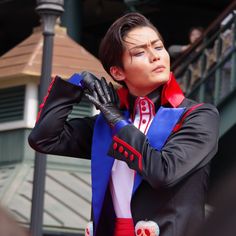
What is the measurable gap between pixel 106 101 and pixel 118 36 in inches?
9.2

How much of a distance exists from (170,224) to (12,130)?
11.1 m

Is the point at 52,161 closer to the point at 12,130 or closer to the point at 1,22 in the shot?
the point at 12,130

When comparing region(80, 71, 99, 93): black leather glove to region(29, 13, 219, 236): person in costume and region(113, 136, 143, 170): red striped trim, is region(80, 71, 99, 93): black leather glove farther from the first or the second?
region(113, 136, 143, 170): red striped trim

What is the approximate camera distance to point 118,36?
377cm

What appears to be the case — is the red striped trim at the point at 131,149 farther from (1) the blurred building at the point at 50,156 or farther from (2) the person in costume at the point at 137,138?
(1) the blurred building at the point at 50,156

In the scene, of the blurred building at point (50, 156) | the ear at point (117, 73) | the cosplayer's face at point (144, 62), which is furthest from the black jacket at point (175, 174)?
the blurred building at point (50, 156)

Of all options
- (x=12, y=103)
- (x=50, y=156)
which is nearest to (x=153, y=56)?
(x=50, y=156)

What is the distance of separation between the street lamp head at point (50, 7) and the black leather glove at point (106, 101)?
7.07m

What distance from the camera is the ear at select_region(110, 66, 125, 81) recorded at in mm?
3820

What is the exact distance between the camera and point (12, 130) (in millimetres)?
14523

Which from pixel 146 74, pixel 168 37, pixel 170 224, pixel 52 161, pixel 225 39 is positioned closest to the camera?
pixel 170 224

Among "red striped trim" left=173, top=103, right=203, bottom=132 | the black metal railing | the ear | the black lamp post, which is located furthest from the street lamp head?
"red striped trim" left=173, top=103, right=203, bottom=132

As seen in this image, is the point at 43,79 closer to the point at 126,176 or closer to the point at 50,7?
the point at 50,7

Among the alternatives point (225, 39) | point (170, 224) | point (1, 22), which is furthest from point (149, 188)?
point (1, 22)
